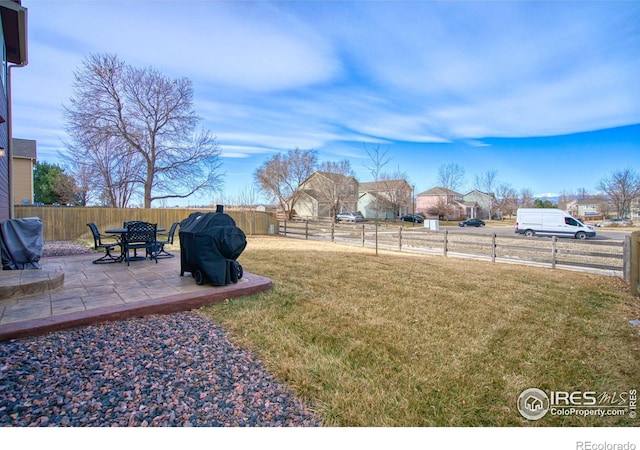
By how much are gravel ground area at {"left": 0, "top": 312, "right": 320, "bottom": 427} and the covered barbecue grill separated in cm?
148

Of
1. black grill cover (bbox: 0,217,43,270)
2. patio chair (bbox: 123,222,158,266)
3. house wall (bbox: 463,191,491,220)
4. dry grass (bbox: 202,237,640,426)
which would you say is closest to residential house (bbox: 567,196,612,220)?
house wall (bbox: 463,191,491,220)

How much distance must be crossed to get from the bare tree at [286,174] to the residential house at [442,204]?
57.6ft

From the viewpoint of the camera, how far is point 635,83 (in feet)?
17.1

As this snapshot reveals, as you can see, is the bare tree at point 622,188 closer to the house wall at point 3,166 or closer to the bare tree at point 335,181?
the bare tree at point 335,181

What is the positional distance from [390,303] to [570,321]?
7.10ft

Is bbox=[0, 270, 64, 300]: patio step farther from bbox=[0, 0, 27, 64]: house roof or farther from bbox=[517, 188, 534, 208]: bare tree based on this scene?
bbox=[517, 188, 534, 208]: bare tree

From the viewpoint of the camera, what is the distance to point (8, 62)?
820cm

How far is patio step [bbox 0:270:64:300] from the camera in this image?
3.76m

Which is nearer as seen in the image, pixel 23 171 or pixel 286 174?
pixel 23 171

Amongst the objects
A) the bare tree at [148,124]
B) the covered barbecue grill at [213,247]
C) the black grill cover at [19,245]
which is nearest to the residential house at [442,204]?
the bare tree at [148,124]

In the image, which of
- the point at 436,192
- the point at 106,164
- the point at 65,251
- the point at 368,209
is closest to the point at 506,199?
the point at 436,192

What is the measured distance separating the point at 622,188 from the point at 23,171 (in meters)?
54.7

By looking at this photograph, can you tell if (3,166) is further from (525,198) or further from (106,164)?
(525,198)

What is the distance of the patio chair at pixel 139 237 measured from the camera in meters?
6.02
